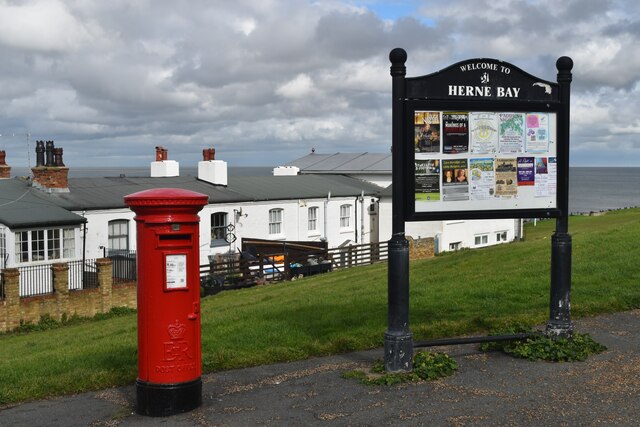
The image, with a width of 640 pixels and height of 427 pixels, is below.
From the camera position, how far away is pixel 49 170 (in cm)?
2881

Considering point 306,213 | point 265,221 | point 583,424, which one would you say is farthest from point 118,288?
point 583,424

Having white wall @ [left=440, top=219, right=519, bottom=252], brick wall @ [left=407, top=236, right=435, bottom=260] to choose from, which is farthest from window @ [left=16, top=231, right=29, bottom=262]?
white wall @ [left=440, top=219, right=519, bottom=252]

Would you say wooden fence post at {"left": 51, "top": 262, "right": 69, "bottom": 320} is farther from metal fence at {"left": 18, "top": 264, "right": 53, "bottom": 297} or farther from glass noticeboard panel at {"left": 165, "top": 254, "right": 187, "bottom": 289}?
glass noticeboard panel at {"left": 165, "top": 254, "right": 187, "bottom": 289}

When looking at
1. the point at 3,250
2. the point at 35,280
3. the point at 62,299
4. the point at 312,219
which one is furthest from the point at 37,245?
the point at 312,219

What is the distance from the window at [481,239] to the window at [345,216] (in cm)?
746

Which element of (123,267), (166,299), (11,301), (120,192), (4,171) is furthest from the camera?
(4,171)

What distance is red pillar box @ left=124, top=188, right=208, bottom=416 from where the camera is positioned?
666 cm

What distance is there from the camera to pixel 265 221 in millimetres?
34375

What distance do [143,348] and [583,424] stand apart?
12.9 feet

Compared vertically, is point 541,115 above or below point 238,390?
above

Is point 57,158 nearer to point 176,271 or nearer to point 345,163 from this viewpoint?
point 176,271

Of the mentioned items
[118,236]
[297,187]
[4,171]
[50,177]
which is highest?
[4,171]

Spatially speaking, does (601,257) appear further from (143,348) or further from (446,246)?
(446,246)

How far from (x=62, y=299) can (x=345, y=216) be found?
19033 mm
